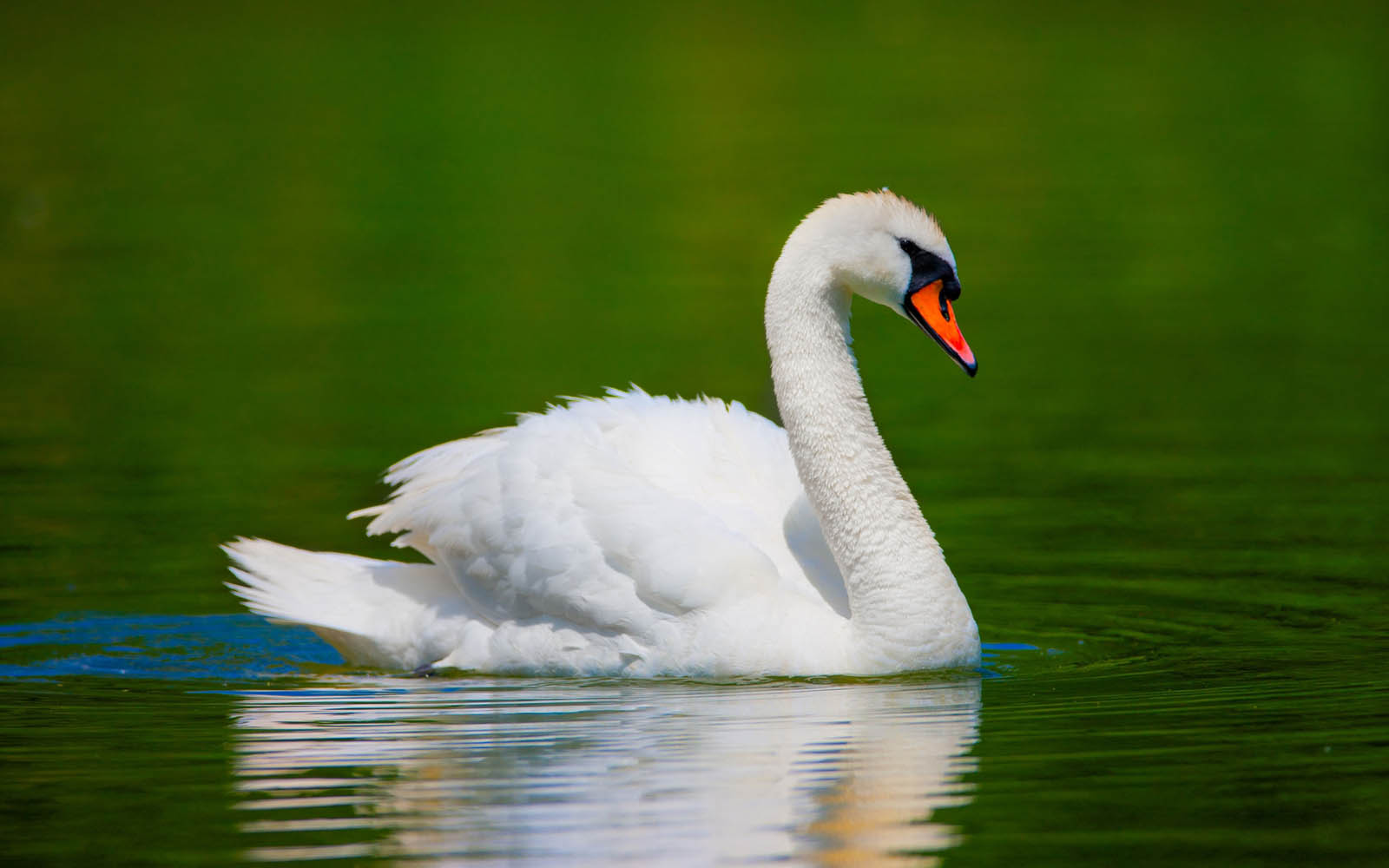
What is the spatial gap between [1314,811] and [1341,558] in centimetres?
377

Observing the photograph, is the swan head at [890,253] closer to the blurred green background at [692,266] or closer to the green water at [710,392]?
the green water at [710,392]

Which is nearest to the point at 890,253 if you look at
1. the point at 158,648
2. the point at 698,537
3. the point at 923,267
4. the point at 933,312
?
the point at 923,267

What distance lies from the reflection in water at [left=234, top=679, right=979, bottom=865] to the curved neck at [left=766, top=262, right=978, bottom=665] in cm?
22

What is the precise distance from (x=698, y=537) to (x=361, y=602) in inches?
63.1

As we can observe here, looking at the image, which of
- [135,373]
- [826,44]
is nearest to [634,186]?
[135,373]

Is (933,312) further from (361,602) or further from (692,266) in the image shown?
(692,266)

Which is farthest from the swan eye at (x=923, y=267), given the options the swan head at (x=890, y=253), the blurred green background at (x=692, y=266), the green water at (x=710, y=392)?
the blurred green background at (x=692, y=266)

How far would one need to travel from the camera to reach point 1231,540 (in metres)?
9.92

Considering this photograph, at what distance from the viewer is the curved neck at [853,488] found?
761 centimetres

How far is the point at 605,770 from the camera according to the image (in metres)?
6.33

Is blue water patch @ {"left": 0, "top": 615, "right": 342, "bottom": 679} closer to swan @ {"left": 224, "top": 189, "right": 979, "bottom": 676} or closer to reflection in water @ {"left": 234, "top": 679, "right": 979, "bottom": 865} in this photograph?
swan @ {"left": 224, "top": 189, "right": 979, "bottom": 676}

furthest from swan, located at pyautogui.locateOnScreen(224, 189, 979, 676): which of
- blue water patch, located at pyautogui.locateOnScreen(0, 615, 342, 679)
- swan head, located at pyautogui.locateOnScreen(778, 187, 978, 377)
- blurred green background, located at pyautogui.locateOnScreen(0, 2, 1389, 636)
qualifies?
blurred green background, located at pyautogui.locateOnScreen(0, 2, 1389, 636)

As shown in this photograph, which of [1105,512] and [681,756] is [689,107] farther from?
[681,756]

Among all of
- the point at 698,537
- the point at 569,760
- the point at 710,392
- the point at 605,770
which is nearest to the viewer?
the point at 605,770
